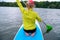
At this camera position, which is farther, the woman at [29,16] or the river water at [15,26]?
the river water at [15,26]

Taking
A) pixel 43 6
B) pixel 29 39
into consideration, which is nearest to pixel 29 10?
pixel 29 39

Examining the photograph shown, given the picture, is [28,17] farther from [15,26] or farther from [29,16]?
[15,26]

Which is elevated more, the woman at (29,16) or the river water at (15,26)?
the woman at (29,16)

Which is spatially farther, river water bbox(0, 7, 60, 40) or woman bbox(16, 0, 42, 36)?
river water bbox(0, 7, 60, 40)

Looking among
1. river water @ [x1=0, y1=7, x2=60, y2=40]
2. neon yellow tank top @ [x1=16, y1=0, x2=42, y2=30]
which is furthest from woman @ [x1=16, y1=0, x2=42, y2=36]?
river water @ [x1=0, y1=7, x2=60, y2=40]

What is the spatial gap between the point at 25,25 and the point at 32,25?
295 millimetres

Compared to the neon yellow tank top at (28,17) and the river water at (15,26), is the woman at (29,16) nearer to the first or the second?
the neon yellow tank top at (28,17)

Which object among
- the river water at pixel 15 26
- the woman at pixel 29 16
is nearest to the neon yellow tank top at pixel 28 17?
the woman at pixel 29 16

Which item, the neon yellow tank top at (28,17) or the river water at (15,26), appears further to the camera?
the river water at (15,26)

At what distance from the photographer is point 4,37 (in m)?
17.4

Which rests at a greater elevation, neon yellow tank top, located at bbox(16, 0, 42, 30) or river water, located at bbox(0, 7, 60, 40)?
neon yellow tank top, located at bbox(16, 0, 42, 30)

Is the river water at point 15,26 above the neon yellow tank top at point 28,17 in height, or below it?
below

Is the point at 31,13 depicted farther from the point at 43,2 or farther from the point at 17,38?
the point at 43,2

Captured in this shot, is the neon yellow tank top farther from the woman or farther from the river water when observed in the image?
the river water
